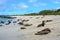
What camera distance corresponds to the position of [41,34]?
56.6 feet

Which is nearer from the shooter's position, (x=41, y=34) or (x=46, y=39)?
(x=46, y=39)

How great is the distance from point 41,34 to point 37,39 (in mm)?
2220

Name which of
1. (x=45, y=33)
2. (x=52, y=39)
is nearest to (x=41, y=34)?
(x=45, y=33)

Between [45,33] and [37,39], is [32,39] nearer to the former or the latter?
[37,39]

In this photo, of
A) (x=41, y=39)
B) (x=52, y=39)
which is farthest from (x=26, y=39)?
(x=52, y=39)

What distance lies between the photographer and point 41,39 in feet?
A: 48.8

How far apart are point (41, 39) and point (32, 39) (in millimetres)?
959

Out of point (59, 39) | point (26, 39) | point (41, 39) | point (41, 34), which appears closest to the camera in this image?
point (59, 39)

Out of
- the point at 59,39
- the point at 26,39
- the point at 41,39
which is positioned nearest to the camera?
the point at 59,39

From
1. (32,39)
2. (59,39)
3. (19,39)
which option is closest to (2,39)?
(19,39)

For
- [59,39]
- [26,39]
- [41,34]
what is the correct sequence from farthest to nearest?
[41,34] → [26,39] → [59,39]

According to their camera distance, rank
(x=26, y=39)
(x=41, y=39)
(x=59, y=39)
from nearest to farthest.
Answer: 1. (x=59, y=39)
2. (x=41, y=39)
3. (x=26, y=39)

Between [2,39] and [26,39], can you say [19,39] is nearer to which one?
[26,39]

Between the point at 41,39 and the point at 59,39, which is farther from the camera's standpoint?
the point at 41,39
